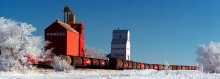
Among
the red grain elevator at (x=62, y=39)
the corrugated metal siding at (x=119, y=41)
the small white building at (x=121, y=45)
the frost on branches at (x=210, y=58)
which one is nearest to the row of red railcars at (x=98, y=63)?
the frost on branches at (x=210, y=58)

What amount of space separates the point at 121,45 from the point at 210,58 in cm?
4061

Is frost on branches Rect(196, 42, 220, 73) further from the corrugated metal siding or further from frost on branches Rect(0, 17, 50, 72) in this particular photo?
the corrugated metal siding

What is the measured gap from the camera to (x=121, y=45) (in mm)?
76688

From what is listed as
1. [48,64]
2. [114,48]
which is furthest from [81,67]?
[114,48]

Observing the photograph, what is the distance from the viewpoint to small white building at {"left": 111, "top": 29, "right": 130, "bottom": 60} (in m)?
76.2

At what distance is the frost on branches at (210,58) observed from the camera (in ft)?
122

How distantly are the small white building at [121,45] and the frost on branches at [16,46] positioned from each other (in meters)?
50.8

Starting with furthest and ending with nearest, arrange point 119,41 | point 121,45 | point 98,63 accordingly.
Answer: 1. point 119,41
2. point 121,45
3. point 98,63

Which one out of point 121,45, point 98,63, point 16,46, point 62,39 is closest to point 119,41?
point 121,45

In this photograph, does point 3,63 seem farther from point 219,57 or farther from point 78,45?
point 78,45

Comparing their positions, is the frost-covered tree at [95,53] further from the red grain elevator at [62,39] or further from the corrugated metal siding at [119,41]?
the red grain elevator at [62,39]

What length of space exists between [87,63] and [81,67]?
879mm

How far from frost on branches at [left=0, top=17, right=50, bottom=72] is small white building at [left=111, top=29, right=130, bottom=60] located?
50.8 metres

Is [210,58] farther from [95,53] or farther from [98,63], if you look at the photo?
[95,53]
